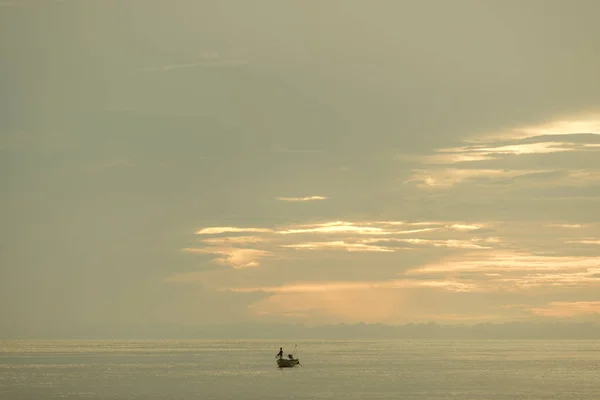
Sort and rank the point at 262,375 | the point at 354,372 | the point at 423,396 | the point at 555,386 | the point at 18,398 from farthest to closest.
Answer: the point at 354,372, the point at 262,375, the point at 555,386, the point at 423,396, the point at 18,398

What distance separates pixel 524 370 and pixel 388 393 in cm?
6925

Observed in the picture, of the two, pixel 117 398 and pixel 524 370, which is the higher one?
pixel 524 370

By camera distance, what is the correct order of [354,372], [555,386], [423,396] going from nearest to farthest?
[423,396] → [555,386] → [354,372]

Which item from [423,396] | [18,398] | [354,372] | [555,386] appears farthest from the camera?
[354,372]

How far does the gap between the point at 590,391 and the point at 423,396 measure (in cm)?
2490

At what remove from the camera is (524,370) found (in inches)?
7008

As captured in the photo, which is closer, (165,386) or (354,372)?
(165,386)

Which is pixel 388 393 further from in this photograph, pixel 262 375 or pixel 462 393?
pixel 262 375

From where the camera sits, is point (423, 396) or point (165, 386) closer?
point (423, 396)

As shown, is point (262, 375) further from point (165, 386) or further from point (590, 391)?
point (590, 391)

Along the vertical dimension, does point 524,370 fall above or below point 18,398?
above

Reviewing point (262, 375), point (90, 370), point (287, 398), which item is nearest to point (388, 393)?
point (287, 398)

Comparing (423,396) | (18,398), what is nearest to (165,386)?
(18,398)

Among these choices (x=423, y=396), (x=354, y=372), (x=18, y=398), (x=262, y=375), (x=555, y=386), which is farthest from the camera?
(x=354, y=372)
